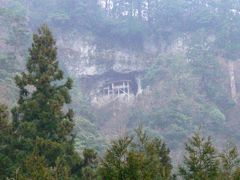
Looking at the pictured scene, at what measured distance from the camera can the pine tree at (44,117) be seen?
1092cm

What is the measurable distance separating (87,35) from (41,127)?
2857 cm

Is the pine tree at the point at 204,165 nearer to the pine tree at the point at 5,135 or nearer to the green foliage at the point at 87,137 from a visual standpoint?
the pine tree at the point at 5,135

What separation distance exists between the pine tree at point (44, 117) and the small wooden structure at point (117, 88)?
25.1 meters

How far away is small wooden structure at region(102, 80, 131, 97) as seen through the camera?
1487 inches

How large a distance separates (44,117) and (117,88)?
26650 mm

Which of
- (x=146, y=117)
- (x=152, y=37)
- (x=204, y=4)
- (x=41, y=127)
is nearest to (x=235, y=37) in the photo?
(x=204, y=4)

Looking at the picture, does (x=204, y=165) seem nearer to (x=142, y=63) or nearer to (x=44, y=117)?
(x=44, y=117)

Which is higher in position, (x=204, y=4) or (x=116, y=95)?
(x=204, y=4)

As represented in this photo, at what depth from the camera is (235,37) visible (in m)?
36.5

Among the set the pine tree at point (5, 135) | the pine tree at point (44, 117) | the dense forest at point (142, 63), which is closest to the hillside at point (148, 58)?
the dense forest at point (142, 63)

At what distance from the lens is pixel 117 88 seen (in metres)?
38.1

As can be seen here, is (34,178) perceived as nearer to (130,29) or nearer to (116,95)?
(116,95)

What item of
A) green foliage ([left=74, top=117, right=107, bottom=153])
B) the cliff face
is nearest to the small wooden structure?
the cliff face

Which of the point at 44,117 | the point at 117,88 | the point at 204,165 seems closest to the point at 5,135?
the point at 44,117
